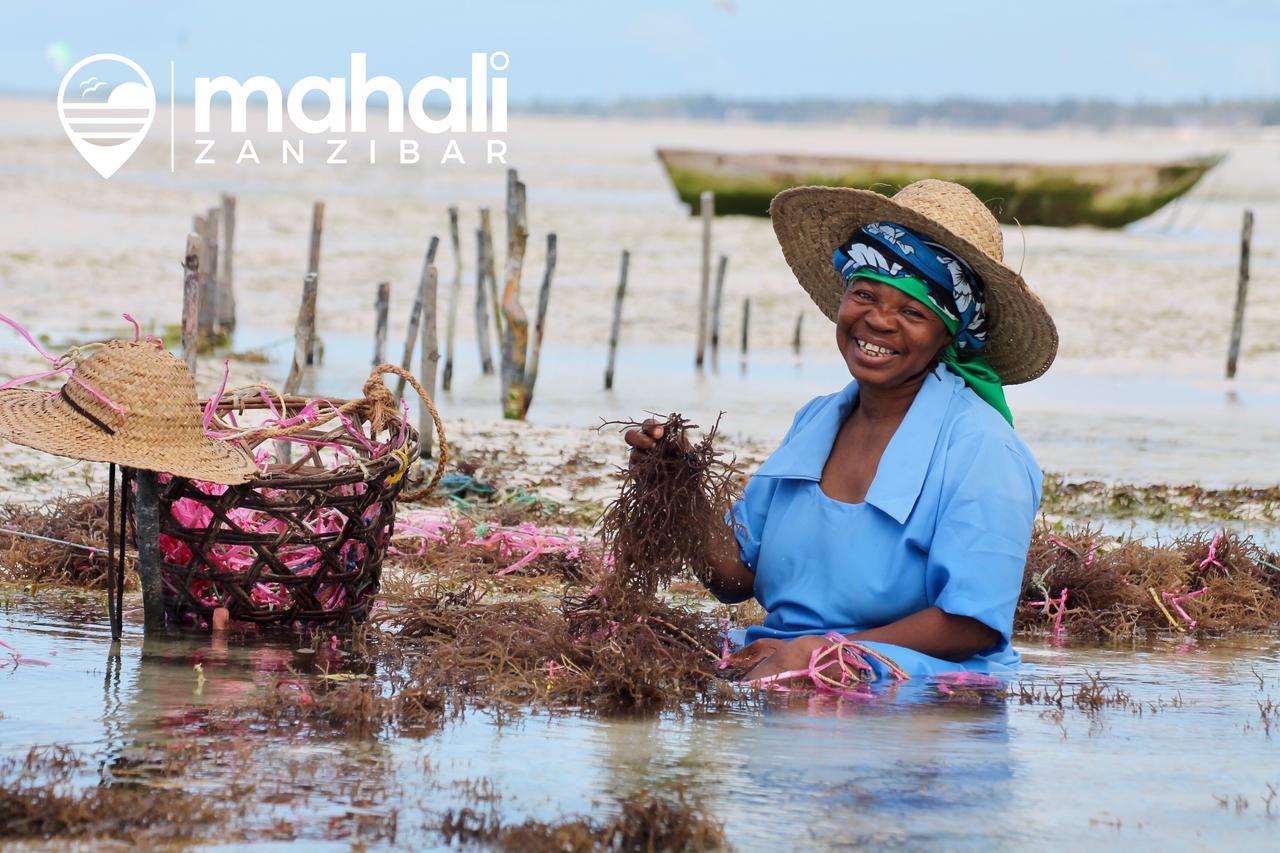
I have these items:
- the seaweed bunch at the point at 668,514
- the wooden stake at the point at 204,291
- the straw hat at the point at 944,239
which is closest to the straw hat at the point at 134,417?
the seaweed bunch at the point at 668,514

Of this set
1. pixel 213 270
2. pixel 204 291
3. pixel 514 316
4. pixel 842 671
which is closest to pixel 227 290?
pixel 213 270

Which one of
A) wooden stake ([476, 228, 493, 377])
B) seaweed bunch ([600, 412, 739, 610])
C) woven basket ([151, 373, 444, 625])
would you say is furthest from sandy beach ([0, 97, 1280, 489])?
seaweed bunch ([600, 412, 739, 610])

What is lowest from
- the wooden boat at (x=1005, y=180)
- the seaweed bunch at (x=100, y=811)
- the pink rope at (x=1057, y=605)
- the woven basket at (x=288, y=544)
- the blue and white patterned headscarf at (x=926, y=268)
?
the pink rope at (x=1057, y=605)

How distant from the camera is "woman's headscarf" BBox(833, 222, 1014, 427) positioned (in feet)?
12.6

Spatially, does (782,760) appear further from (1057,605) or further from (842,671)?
(1057,605)

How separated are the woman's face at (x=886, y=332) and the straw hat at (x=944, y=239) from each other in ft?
0.56

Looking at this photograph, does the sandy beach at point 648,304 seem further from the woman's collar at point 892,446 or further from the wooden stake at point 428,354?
the woman's collar at point 892,446

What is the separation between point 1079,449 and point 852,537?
6820mm

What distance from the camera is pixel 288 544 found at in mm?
4457

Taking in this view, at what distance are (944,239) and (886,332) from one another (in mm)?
253

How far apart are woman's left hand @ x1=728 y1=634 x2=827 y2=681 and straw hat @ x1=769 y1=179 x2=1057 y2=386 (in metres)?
0.89

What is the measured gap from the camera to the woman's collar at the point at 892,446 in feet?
12.4

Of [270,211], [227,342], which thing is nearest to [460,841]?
[227,342]

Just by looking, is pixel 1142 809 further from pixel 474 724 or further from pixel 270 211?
pixel 270 211
